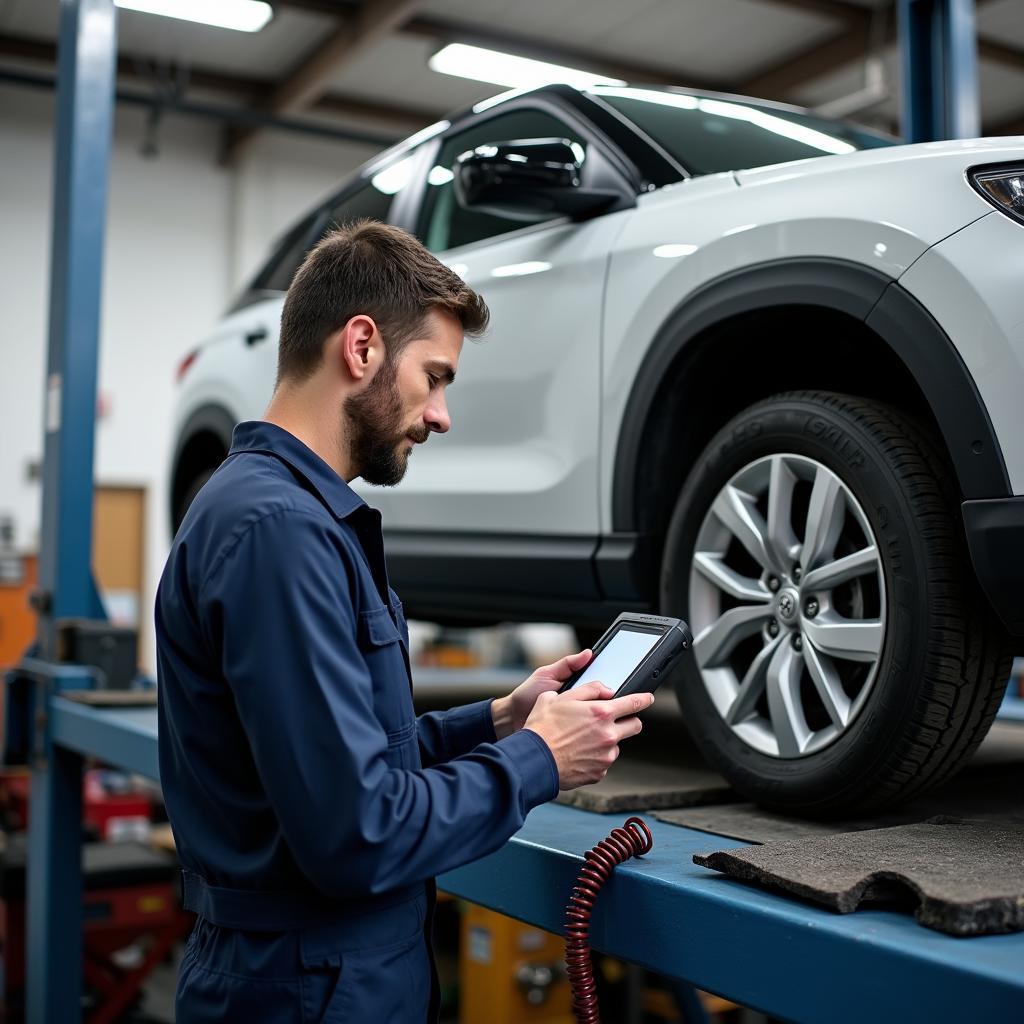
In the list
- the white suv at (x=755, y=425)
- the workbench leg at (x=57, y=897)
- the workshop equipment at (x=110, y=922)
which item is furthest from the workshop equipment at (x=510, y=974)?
the white suv at (x=755, y=425)

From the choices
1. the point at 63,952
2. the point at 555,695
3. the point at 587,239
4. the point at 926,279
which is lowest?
the point at 63,952

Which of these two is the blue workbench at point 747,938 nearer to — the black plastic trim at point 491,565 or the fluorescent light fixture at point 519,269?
the black plastic trim at point 491,565

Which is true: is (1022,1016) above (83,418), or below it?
below

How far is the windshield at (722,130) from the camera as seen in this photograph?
2.32m

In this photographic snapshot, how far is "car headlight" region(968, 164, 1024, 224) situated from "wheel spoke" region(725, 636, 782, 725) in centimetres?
67

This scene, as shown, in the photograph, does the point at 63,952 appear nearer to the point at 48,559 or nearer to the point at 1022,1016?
the point at 48,559

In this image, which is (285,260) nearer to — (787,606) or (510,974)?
(787,606)

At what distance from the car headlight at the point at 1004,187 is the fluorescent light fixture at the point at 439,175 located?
157 centimetres

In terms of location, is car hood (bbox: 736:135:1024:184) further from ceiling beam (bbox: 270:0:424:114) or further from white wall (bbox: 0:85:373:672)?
white wall (bbox: 0:85:373:672)

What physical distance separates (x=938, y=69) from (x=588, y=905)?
2.79 meters

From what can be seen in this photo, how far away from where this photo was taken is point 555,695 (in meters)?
1.37

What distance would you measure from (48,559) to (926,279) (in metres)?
2.74

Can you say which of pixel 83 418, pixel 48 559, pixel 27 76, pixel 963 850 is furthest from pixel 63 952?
pixel 27 76

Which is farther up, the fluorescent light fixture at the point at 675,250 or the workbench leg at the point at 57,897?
the fluorescent light fixture at the point at 675,250
